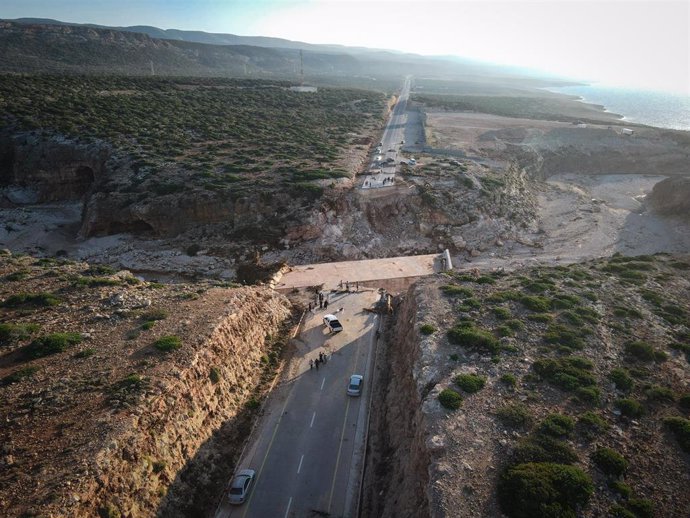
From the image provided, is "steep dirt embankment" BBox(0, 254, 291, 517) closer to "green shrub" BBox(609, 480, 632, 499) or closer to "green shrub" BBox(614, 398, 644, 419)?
"green shrub" BBox(609, 480, 632, 499)

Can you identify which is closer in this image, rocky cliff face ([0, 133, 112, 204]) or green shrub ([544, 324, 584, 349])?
green shrub ([544, 324, 584, 349])

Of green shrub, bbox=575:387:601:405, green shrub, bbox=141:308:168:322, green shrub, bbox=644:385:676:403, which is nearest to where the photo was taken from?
green shrub, bbox=575:387:601:405

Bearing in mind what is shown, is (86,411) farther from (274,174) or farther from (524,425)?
(274,174)

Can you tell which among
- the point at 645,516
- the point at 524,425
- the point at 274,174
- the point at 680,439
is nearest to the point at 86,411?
the point at 524,425

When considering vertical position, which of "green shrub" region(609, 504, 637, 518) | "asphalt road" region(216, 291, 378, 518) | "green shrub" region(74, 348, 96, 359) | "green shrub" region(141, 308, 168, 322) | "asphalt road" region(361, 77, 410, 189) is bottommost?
"asphalt road" region(216, 291, 378, 518)

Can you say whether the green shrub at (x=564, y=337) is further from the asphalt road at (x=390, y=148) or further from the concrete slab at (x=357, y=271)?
the asphalt road at (x=390, y=148)

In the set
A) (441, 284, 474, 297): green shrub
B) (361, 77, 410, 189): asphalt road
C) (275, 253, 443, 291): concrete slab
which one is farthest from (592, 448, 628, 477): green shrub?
(361, 77, 410, 189): asphalt road

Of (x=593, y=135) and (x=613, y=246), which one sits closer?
(x=613, y=246)
